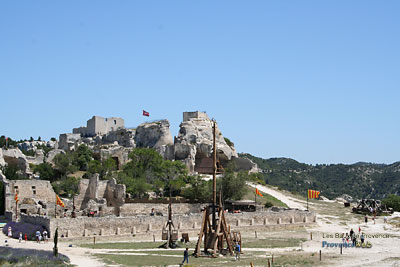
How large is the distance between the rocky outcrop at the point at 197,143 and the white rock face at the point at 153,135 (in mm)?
2338

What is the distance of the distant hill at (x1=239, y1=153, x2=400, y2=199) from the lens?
120 m

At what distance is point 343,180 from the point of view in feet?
450

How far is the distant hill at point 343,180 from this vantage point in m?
120

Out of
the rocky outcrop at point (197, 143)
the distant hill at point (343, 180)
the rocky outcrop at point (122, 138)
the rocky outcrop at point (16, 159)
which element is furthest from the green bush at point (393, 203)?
the distant hill at point (343, 180)

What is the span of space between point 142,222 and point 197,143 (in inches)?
1569

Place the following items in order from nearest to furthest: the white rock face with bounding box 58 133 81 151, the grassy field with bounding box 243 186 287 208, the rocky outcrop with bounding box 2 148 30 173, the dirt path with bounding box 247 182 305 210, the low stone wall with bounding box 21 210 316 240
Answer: the low stone wall with bounding box 21 210 316 240
the rocky outcrop with bounding box 2 148 30 173
the grassy field with bounding box 243 186 287 208
the dirt path with bounding box 247 182 305 210
the white rock face with bounding box 58 133 81 151

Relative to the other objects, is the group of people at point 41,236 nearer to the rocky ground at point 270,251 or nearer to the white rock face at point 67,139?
the rocky ground at point 270,251

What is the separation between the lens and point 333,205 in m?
68.6

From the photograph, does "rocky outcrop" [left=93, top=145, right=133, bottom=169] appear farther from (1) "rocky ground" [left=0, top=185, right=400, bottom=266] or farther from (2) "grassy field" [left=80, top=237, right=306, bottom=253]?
(2) "grassy field" [left=80, top=237, right=306, bottom=253]

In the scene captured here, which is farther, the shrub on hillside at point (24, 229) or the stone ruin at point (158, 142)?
the stone ruin at point (158, 142)

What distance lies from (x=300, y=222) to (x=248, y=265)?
2376 cm

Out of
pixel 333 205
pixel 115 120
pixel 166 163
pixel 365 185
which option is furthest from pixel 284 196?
pixel 365 185

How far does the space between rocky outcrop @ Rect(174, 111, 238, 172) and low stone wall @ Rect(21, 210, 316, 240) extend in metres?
27.6

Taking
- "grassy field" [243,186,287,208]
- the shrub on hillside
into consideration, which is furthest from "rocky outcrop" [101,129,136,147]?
the shrub on hillside
